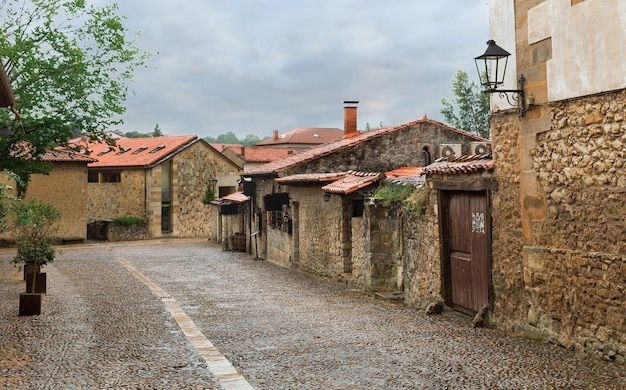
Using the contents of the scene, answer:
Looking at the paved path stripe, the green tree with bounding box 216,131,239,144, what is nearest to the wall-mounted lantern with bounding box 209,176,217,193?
the paved path stripe

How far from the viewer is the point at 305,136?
231 ft

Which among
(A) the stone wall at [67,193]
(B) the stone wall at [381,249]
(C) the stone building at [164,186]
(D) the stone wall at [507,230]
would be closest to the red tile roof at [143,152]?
(C) the stone building at [164,186]

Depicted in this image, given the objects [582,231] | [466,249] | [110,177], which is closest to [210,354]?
[466,249]

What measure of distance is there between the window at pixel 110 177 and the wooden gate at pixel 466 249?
29.4m

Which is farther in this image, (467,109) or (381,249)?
(467,109)

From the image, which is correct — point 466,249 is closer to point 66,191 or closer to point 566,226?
point 566,226

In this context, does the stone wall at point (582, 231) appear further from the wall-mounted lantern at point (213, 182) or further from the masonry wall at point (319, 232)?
the wall-mounted lantern at point (213, 182)

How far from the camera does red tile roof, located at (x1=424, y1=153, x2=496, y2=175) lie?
816 cm

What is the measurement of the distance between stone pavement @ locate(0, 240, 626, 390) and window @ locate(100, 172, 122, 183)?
77.3 feet

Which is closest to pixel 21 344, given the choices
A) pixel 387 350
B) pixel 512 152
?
pixel 387 350

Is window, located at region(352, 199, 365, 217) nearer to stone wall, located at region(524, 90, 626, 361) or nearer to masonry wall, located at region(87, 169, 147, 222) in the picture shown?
stone wall, located at region(524, 90, 626, 361)

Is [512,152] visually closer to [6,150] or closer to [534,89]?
[534,89]

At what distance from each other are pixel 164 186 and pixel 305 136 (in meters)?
37.0

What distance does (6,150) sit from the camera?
15.9 meters
